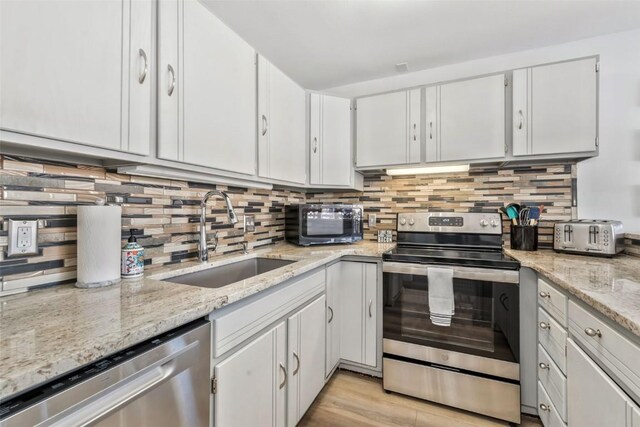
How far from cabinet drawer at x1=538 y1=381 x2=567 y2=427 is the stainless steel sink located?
4.71 feet

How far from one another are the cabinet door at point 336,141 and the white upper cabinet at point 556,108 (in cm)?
114

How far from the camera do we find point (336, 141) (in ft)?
7.57

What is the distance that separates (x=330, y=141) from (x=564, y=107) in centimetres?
152

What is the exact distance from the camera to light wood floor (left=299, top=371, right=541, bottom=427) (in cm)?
157

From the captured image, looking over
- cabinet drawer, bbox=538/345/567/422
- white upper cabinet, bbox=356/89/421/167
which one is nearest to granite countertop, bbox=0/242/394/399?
cabinet drawer, bbox=538/345/567/422

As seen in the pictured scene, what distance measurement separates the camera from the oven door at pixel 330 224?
6.87ft

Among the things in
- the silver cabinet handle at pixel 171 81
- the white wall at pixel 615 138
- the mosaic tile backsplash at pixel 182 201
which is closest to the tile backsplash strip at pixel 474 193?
the mosaic tile backsplash at pixel 182 201

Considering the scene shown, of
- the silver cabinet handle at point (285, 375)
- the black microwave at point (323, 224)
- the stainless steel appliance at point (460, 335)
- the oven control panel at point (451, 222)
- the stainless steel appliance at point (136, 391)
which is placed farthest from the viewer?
the black microwave at point (323, 224)

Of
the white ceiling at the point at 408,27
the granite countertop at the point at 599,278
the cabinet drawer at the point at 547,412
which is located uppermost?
the white ceiling at the point at 408,27

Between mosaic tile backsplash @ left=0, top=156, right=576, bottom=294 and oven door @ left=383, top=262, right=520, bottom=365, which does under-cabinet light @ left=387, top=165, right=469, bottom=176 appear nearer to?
mosaic tile backsplash @ left=0, top=156, right=576, bottom=294

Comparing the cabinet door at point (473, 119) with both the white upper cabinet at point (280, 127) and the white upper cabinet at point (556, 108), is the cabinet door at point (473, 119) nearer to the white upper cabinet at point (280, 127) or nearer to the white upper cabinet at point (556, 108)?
the white upper cabinet at point (556, 108)

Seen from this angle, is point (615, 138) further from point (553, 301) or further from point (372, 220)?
point (372, 220)

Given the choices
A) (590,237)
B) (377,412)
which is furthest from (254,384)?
(590,237)

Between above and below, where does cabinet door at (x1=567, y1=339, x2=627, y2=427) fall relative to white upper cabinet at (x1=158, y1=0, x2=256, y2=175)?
below
